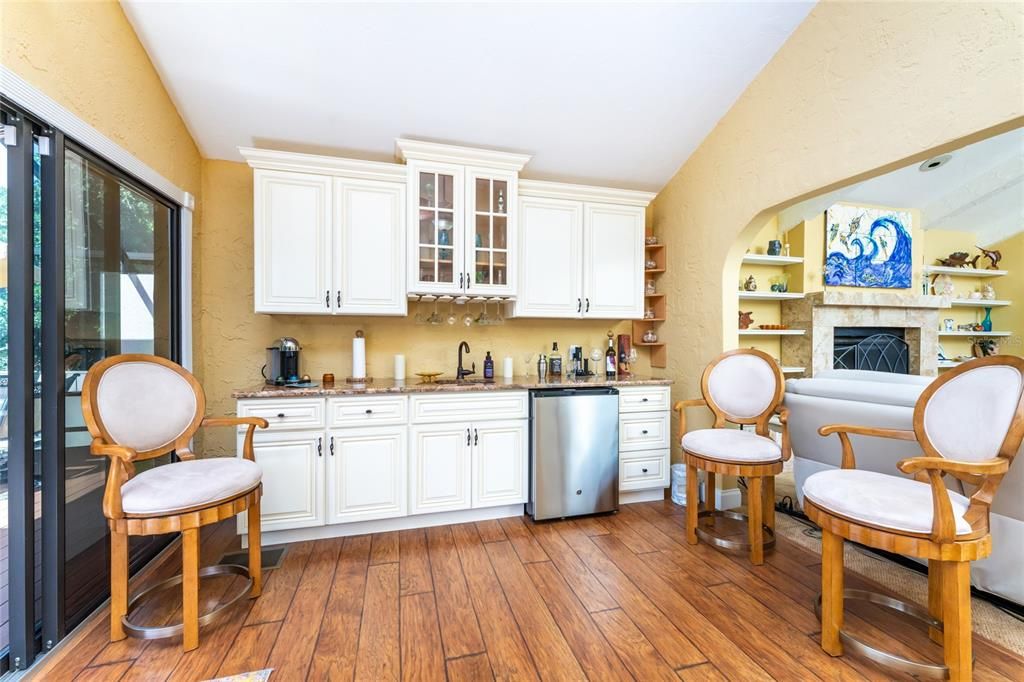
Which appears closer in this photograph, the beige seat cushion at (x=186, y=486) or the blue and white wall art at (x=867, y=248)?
the beige seat cushion at (x=186, y=486)

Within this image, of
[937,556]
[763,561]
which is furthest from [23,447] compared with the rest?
[763,561]

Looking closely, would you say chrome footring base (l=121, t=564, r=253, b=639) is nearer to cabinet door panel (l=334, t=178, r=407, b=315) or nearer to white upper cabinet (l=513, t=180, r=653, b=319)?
cabinet door panel (l=334, t=178, r=407, b=315)

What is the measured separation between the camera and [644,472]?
10.4 ft

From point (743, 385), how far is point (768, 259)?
2.85 m

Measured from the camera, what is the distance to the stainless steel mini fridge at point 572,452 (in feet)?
9.21

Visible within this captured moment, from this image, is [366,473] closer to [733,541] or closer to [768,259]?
[733,541]

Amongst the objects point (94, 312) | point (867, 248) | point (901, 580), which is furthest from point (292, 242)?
point (867, 248)

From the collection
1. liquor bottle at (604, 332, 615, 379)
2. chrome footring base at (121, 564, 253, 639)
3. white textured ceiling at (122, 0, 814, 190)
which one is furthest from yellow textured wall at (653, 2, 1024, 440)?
chrome footring base at (121, 564, 253, 639)

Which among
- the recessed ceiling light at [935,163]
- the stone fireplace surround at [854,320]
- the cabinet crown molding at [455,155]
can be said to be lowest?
the stone fireplace surround at [854,320]

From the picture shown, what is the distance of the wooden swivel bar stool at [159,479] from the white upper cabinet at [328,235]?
0.86 meters

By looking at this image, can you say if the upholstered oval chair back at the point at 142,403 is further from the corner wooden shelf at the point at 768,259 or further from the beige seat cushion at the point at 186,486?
the corner wooden shelf at the point at 768,259

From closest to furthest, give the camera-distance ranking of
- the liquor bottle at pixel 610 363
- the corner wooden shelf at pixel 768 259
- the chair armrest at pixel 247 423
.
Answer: the chair armrest at pixel 247 423, the liquor bottle at pixel 610 363, the corner wooden shelf at pixel 768 259

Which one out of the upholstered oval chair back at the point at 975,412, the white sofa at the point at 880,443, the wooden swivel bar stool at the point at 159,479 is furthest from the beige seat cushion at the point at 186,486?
the white sofa at the point at 880,443

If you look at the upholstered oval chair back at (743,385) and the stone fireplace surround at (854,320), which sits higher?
the stone fireplace surround at (854,320)
